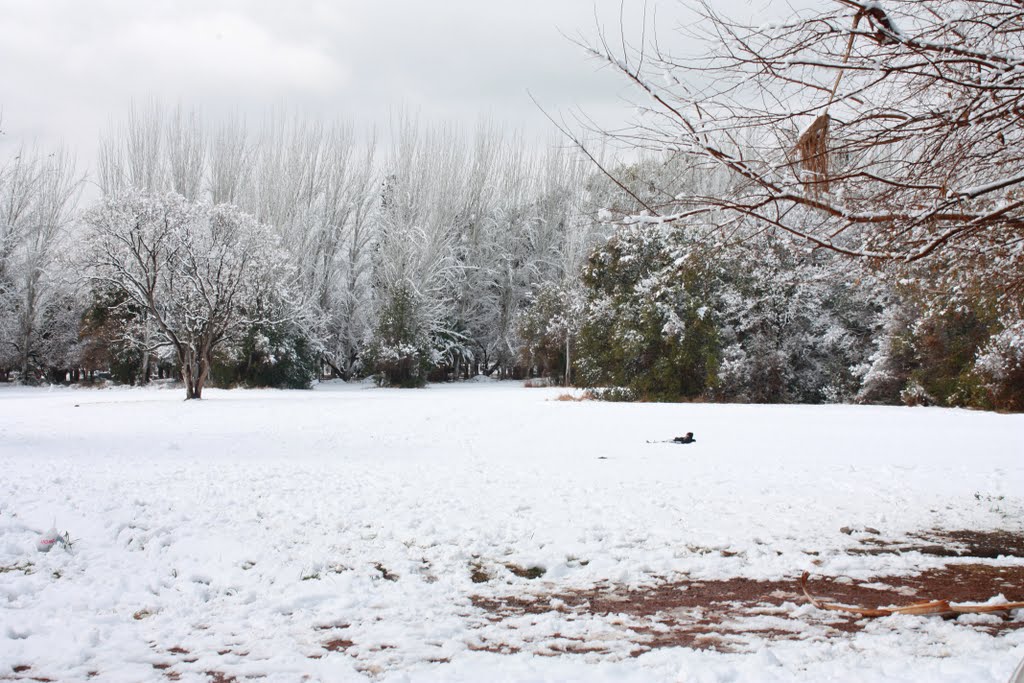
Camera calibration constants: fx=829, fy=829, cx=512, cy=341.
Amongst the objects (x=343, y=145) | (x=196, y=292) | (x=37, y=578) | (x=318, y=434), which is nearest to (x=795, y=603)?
(x=37, y=578)

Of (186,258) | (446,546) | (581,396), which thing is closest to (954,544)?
(446,546)

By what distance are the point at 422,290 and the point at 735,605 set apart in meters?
30.2

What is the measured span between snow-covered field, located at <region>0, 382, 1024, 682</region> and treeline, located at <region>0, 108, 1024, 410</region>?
8.32ft

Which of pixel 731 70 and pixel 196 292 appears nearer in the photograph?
pixel 731 70

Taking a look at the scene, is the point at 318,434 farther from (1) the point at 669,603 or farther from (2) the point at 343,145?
(2) the point at 343,145

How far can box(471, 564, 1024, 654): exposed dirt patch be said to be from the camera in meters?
3.80

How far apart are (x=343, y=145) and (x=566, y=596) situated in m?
35.5

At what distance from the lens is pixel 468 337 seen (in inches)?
1476

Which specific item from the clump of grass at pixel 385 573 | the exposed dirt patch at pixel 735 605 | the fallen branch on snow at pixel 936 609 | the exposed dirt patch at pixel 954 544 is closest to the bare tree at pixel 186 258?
the clump of grass at pixel 385 573

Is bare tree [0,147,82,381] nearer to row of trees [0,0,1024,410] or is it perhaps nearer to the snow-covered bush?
row of trees [0,0,1024,410]

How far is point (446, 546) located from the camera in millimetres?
5520

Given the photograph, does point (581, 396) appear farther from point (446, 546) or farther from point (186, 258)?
point (446, 546)

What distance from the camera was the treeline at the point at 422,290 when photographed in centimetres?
2005

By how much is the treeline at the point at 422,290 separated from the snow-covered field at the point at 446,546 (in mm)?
2535
